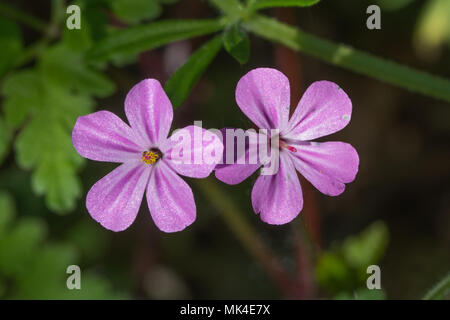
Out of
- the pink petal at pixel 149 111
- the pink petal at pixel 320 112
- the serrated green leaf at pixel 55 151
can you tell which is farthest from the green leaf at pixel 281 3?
the serrated green leaf at pixel 55 151

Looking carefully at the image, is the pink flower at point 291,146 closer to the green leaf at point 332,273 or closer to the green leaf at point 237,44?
the green leaf at point 237,44

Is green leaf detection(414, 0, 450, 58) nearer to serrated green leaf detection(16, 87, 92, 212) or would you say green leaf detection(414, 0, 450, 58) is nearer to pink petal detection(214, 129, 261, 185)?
serrated green leaf detection(16, 87, 92, 212)

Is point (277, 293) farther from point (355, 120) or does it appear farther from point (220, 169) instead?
point (220, 169)

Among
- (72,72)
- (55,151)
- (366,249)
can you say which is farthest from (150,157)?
(366,249)

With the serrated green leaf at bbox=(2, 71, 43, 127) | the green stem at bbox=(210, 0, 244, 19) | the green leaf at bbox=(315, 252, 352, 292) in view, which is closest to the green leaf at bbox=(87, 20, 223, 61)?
the green stem at bbox=(210, 0, 244, 19)

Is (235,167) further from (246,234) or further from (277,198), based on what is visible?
(246,234)
